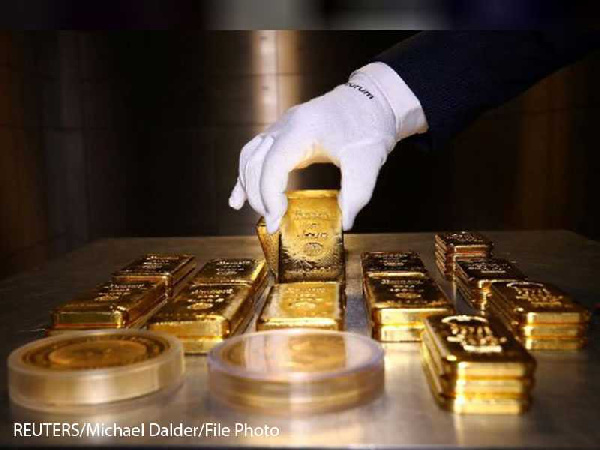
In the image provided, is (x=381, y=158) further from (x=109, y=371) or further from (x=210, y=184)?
(x=210, y=184)

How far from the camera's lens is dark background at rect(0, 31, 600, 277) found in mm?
5406

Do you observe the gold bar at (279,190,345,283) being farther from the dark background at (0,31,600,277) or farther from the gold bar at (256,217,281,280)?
the dark background at (0,31,600,277)

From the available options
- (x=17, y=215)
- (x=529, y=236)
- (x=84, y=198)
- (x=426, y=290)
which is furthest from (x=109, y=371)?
(x=84, y=198)

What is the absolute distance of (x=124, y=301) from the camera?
4.93ft

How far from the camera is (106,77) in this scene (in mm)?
5750

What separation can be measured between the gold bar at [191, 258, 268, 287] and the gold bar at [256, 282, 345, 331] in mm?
184

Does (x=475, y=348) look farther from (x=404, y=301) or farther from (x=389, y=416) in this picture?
(x=404, y=301)

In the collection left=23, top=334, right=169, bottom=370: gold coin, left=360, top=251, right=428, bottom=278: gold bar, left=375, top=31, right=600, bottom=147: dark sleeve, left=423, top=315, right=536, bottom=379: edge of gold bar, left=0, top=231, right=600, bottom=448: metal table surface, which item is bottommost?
left=0, top=231, right=600, bottom=448: metal table surface

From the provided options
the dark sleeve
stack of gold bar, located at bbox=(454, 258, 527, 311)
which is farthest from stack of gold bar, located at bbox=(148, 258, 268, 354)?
the dark sleeve

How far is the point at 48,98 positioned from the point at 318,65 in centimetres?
218

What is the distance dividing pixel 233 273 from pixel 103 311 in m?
0.41

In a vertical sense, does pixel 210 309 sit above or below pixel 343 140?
below

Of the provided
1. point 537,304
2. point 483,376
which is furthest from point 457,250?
point 483,376

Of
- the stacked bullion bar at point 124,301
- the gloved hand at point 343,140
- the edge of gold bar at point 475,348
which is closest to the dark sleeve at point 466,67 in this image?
the gloved hand at point 343,140
